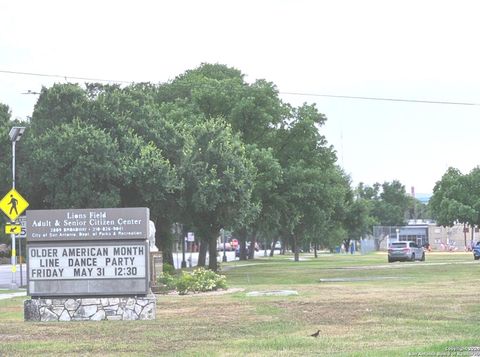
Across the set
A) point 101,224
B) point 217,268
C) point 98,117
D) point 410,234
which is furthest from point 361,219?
point 101,224

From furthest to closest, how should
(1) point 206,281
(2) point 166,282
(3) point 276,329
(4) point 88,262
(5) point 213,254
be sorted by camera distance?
1. (5) point 213,254
2. (2) point 166,282
3. (1) point 206,281
4. (4) point 88,262
5. (3) point 276,329

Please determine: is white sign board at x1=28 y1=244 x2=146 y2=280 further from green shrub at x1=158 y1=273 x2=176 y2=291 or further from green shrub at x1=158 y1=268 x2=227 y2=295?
green shrub at x1=158 y1=273 x2=176 y2=291

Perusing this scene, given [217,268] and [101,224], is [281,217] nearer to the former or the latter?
[217,268]

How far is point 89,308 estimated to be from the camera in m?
16.1

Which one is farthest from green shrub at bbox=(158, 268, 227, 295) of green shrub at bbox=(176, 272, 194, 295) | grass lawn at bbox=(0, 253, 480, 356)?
grass lawn at bbox=(0, 253, 480, 356)

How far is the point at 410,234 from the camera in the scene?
374 feet

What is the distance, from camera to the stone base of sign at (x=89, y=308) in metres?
16.0

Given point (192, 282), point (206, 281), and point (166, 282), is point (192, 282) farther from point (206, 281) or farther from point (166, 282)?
point (166, 282)

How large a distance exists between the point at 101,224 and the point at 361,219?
68.5 meters

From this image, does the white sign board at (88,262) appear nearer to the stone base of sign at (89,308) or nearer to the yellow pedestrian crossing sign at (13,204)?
the stone base of sign at (89,308)

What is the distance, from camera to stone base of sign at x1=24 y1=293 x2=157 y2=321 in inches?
630

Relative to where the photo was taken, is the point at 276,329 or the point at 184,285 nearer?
the point at 276,329

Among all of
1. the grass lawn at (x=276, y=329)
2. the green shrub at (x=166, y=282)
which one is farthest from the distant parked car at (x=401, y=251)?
the grass lawn at (x=276, y=329)

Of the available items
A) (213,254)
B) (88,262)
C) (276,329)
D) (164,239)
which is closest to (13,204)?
(164,239)
